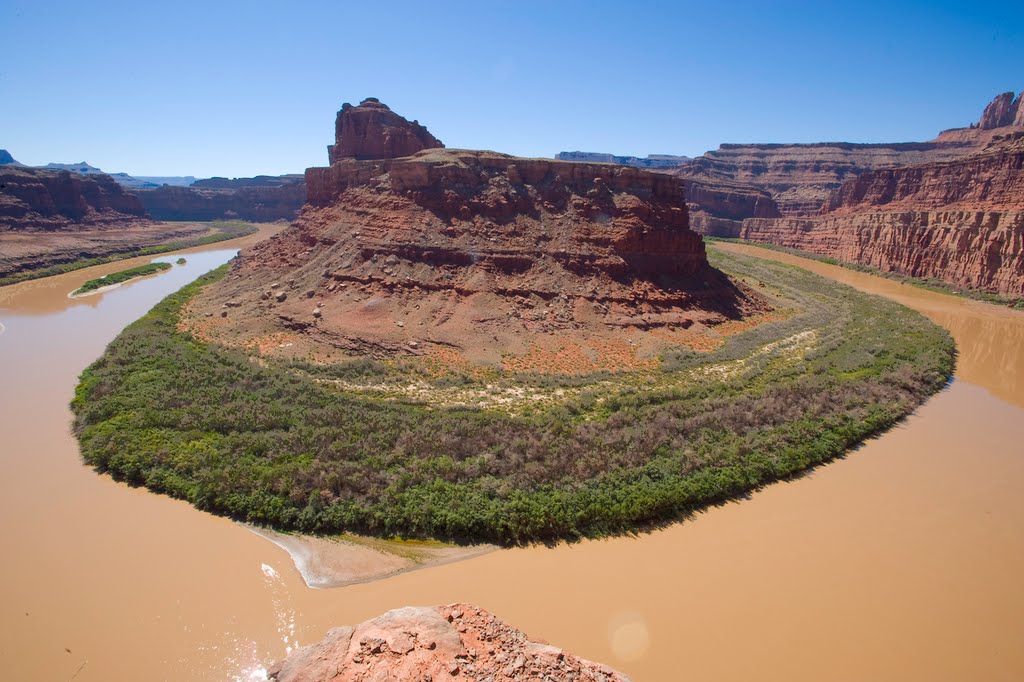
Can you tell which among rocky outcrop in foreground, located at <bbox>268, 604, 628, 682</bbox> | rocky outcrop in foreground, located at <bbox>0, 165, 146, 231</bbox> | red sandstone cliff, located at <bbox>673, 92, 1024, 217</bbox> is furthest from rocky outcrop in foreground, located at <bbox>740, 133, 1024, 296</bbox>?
rocky outcrop in foreground, located at <bbox>0, 165, 146, 231</bbox>

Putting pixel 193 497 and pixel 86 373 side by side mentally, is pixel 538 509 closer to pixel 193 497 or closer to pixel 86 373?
pixel 193 497

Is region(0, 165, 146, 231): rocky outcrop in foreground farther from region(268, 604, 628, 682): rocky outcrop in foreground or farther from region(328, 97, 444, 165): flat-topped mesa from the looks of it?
region(268, 604, 628, 682): rocky outcrop in foreground

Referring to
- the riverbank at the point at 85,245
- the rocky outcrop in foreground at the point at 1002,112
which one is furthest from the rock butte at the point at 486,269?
the rocky outcrop in foreground at the point at 1002,112

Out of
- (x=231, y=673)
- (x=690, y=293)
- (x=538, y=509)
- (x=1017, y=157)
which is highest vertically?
(x=1017, y=157)

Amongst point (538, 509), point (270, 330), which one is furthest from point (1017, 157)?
point (270, 330)

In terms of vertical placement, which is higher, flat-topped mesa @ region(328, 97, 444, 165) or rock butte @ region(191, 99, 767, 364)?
flat-topped mesa @ region(328, 97, 444, 165)

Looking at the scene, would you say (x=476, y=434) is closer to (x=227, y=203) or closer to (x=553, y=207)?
(x=553, y=207)
